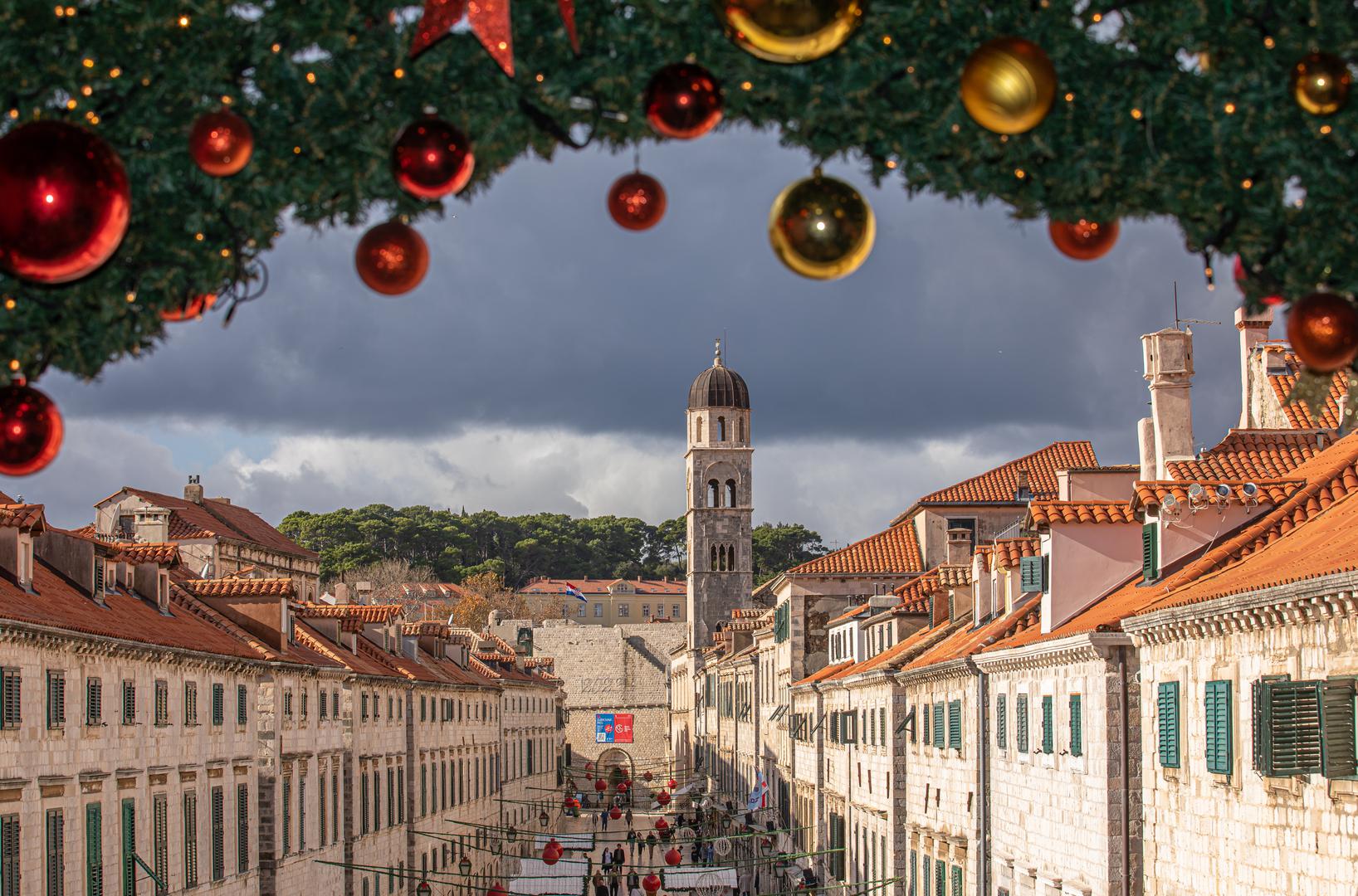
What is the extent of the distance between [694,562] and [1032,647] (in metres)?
92.9

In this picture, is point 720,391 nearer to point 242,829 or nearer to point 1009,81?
point 242,829

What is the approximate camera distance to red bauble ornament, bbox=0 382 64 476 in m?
6.47

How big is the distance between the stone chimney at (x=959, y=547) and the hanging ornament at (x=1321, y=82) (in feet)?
149

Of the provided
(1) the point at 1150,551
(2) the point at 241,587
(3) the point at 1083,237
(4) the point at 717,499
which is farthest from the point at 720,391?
(3) the point at 1083,237

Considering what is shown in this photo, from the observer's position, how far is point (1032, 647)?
26422 mm

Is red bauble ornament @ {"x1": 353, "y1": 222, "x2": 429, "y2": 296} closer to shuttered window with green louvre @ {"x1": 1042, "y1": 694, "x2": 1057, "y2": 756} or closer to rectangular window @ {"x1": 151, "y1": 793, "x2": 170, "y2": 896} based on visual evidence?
shuttered window with green louvre @ {"x1": 1042, "y1": 694, "x2": 1057, "y2": 756}

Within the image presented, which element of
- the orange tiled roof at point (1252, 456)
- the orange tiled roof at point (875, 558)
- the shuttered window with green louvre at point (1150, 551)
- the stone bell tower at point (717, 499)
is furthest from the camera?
the stone bell tower at point (717, 499)

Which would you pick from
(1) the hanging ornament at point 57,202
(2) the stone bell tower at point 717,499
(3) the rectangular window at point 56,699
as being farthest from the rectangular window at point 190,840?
(2) the stone bell tower at point 717,499

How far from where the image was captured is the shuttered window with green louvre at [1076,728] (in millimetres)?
24484

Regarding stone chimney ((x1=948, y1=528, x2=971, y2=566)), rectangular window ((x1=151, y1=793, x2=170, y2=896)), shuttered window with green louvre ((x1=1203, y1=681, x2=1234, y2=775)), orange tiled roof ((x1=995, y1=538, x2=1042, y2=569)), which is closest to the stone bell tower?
stone chimney ((x1=948, y1=528, x2=971, y2=566))

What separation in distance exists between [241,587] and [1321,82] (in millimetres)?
36108

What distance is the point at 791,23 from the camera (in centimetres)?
528

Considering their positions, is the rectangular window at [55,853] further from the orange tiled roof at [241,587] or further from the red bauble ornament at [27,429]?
the red bauble ornament at [27,429]

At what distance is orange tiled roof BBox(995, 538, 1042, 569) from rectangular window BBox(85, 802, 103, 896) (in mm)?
16903
